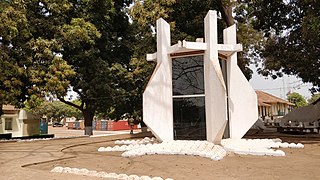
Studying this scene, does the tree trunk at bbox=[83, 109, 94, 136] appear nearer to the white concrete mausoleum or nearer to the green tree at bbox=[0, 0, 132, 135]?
the green tree at bbox=[0, 0, 132, 135]

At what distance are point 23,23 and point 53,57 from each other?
2.62m

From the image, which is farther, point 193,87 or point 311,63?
point 311,63

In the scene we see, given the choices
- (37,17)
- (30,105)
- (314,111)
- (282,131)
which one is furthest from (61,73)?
(314,111)

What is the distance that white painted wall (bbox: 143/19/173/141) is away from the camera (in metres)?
12.7

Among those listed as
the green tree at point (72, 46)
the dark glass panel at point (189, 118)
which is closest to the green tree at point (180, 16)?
the green tree at point (72, 46)

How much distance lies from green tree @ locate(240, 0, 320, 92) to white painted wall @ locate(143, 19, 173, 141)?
866cm

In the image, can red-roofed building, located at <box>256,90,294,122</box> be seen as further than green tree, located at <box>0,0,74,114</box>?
Yes

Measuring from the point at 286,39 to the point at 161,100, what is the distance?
41.0 feet

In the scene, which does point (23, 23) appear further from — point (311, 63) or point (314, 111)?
point (314, 111)

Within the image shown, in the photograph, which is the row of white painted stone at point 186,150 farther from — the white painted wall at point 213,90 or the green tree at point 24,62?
the green tree at point 24,62

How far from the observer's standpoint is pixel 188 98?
12961mm

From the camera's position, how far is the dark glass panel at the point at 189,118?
12.6 m

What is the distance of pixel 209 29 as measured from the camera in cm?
1240

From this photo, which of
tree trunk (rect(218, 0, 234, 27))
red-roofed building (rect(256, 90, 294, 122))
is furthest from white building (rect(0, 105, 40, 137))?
red-roofed building (rect(256, 90, 294, 122))
